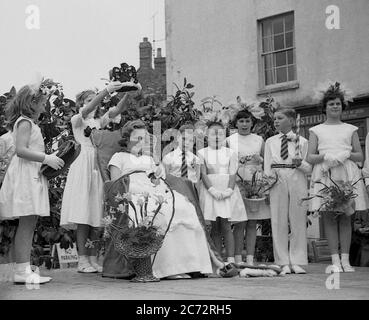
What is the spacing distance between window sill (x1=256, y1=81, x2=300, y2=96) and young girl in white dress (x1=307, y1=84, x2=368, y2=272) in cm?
737

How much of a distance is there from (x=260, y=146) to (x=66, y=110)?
239 cm

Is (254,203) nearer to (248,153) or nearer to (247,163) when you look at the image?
(247,163)

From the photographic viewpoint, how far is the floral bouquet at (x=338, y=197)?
7.67 meters

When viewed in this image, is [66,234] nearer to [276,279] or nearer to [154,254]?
[154,254]

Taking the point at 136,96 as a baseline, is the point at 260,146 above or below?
below

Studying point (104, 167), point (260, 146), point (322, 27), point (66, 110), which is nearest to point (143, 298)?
point (104, 167)

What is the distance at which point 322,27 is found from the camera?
15000 millimetres

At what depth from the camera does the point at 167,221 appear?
23.4 ft

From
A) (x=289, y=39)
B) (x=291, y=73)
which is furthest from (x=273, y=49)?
(x=291, y=73)

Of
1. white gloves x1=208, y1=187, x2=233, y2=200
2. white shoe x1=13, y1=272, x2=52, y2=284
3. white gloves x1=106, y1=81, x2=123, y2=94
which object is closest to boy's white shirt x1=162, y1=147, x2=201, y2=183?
white gloves x1=208, y1=187, x2=233, y2=200

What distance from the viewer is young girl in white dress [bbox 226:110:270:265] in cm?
820

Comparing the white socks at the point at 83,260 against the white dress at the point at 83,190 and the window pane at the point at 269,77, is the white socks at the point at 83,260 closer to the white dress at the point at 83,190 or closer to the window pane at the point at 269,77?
the white dress at the point at 83,190

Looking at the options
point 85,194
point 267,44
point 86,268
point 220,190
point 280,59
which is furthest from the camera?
point 267,44

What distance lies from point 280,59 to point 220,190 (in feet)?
27.3
